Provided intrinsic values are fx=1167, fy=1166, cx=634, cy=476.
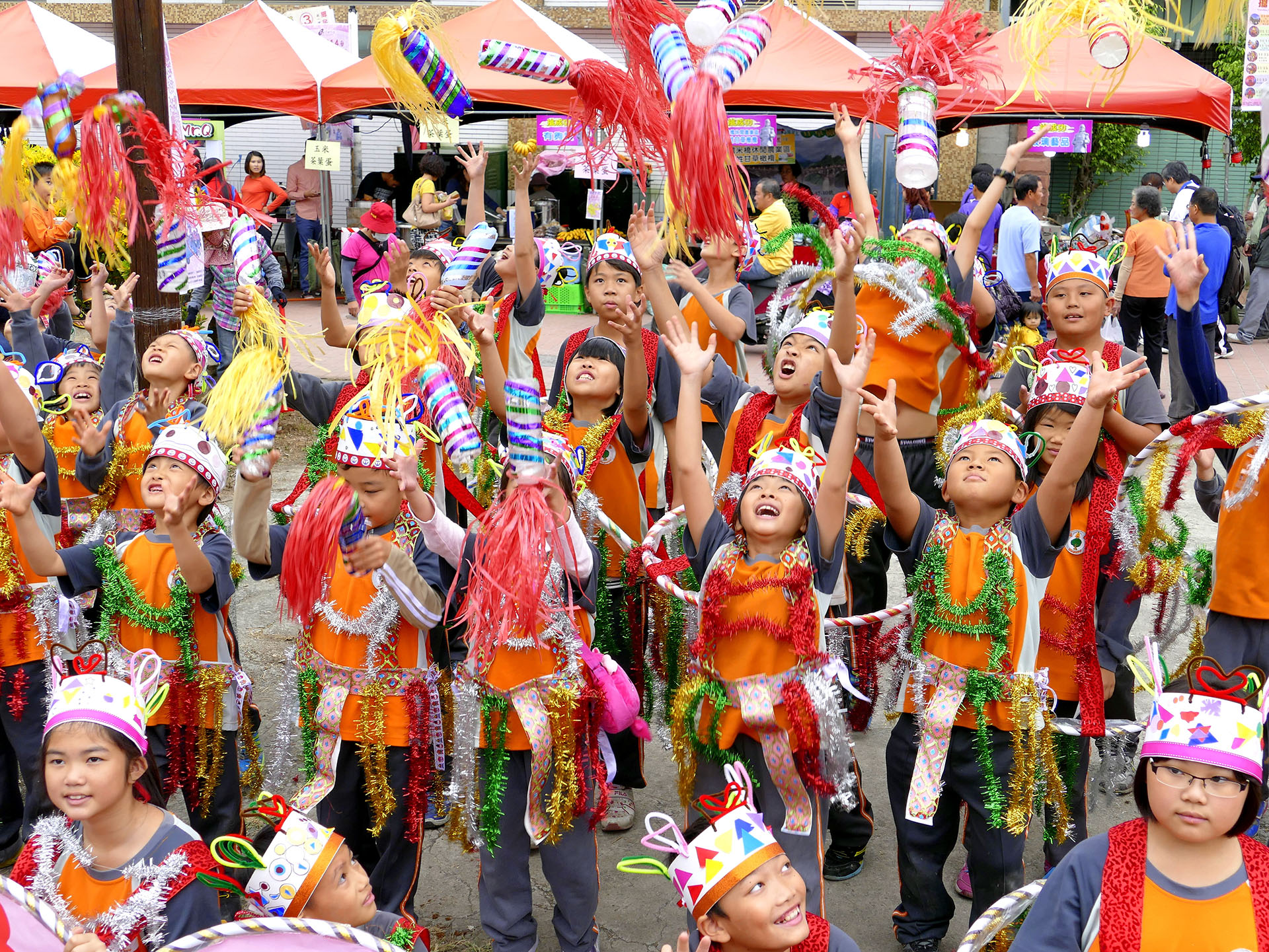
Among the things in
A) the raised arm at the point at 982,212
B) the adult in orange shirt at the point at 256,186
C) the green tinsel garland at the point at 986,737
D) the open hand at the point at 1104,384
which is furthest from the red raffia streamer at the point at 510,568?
the adult in orange shirt at the point at 256,186

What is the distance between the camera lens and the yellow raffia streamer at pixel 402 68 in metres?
4.37

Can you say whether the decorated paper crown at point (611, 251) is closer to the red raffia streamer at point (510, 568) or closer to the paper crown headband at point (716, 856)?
the red raffia streamer at point (510, 568)

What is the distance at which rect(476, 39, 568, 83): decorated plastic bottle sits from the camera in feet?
12.5

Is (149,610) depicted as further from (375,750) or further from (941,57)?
(941,57)

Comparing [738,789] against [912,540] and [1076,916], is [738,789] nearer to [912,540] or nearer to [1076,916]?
[1076,916]

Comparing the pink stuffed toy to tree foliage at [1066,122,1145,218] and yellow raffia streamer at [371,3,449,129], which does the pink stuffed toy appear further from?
tree foliage at [1066,122,1145,218]

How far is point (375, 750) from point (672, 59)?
7.32ft

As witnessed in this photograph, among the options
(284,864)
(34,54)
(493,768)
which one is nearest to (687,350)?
(493,768)

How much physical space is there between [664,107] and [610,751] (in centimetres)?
214

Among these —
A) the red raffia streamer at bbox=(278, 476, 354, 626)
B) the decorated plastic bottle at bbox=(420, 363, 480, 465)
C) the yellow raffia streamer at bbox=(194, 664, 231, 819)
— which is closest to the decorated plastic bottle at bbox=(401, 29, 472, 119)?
the decorated plastic bottle at bbox=(420, 363, 480, 465)

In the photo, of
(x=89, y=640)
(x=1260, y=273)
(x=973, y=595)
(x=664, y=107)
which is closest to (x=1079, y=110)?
(x=1260, y=273)

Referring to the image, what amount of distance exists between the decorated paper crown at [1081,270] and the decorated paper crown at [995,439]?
Answer: 3.28 ft

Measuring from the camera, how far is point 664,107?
13.0 feet

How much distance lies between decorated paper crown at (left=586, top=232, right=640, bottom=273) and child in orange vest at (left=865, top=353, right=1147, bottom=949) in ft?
6.02
